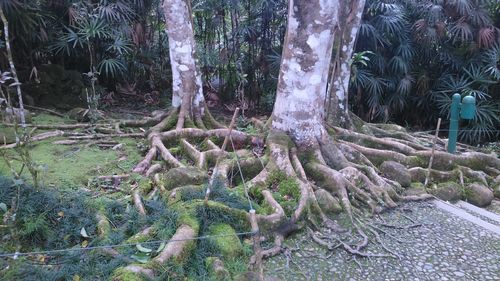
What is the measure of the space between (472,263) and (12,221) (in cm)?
318

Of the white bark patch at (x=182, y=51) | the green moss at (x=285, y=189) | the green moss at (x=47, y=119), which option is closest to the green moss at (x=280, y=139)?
the green moss at (x=285, y=189)

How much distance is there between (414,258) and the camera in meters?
3.06

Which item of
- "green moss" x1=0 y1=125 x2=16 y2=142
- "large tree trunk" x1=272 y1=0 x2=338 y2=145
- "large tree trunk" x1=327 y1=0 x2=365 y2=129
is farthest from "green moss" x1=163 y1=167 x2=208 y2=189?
"large tree trunk" x1=327 y1=0 x2=365 y2=129

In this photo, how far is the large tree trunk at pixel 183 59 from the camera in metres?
4.90

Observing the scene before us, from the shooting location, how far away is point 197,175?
3537mm

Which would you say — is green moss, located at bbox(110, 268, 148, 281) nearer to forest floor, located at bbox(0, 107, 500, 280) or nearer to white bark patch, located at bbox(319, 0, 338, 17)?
forest floor, located at bbox(0, 107, 500, 280)

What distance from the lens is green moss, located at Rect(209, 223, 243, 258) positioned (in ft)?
9.10

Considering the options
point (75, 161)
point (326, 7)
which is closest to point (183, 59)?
point (75, 161)

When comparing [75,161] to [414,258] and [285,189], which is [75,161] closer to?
[285,189]

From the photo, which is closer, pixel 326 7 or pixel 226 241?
pixel 226 241

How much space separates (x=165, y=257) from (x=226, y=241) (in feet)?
1.59

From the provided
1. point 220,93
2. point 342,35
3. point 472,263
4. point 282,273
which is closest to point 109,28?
point 220,93

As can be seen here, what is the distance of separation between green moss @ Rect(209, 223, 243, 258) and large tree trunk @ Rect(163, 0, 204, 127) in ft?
7.39

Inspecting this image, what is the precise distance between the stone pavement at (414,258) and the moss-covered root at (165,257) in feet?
1.93
